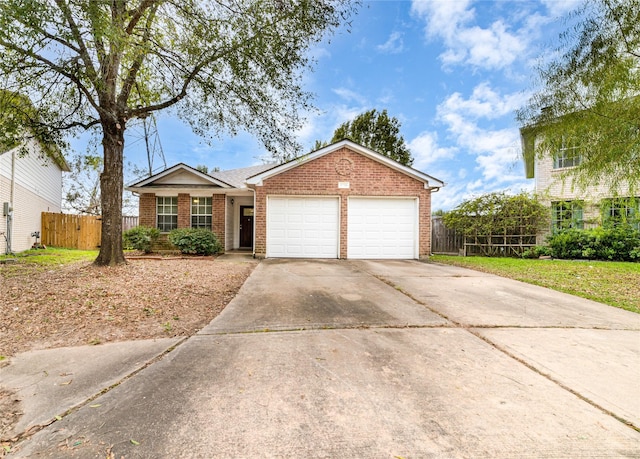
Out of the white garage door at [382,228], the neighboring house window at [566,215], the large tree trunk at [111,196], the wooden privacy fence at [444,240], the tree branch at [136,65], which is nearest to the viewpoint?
the tree branch at [136,65]

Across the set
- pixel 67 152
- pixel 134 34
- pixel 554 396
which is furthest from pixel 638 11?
pixel 67 152

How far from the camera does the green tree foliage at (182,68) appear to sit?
5684 mm

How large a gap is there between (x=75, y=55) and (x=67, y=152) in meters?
3.16

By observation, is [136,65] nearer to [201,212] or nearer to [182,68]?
[182,68]

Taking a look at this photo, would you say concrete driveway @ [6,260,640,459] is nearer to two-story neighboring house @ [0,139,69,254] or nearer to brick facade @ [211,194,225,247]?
brick facade @ [211,194,225,247]

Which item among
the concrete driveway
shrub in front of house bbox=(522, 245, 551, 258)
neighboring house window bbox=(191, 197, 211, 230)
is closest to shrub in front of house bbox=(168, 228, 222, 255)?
neighboring house window bbox=(191, 197, 211, 230)

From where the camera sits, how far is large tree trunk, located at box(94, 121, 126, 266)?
23.0ft

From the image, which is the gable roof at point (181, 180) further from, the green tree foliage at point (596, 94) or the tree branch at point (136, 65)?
the green tree foliage at point (596, 94)

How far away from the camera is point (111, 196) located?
707 centimetres

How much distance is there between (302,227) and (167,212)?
20.3 ft

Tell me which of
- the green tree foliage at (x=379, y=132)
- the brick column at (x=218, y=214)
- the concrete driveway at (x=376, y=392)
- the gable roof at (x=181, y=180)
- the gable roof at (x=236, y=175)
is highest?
the green tree foliage at (x=379, y=132)

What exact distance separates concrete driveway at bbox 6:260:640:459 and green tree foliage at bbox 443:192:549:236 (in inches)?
382

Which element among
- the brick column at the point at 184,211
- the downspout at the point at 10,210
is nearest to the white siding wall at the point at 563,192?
the brick column at the point at 184,211

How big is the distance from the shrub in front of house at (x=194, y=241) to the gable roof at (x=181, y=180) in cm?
223
